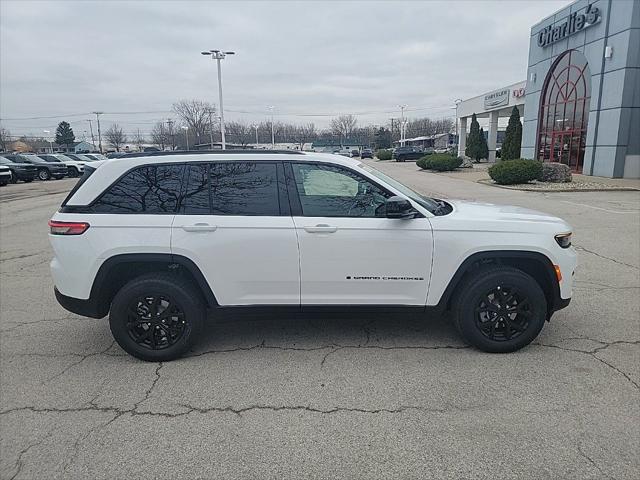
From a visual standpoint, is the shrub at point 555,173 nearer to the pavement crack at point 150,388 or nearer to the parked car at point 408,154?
the pavement crack at point 150,388

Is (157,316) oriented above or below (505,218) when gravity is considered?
below

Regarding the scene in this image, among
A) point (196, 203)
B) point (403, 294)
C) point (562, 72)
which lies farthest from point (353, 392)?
point (562, 72)

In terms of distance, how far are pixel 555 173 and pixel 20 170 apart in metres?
29.6

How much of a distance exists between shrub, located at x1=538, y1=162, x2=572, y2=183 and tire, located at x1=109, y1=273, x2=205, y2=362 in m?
19.4

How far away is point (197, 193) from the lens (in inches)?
142

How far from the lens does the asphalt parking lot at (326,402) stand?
2.48 m

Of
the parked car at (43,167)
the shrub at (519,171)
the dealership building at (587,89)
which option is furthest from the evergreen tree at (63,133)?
the shrub at (519,171)

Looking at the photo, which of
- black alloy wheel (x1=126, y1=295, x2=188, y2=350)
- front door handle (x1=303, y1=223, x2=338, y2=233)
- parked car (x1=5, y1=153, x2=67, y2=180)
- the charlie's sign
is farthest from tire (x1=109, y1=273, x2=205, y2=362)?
parked car (x1=5, y1=153, x2=67, y2=180)

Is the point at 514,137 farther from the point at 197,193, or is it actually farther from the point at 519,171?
the point at 197,193

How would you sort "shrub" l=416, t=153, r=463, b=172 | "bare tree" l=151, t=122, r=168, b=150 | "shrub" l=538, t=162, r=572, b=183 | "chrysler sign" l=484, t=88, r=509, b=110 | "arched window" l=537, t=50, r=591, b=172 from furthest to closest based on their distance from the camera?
"bare tree" l=151, t=122, r=168, b=150, "chrysler sign" l=484, t=88, r=509, b=110, "shrub" l=416, t=153, r=463, b=172, "arched window" l=537, t=50, r=591, b=172, "shrub" l=538, t=162, r=572, b=183

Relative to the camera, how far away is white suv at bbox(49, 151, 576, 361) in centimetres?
348

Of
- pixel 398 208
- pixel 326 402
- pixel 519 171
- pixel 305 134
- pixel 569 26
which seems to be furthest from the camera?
pixel 305 134

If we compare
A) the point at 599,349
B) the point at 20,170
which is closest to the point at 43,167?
the point at 20,170

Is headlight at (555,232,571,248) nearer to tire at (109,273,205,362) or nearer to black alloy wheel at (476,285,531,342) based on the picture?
black alloy wheel at (476,285,531,342)
